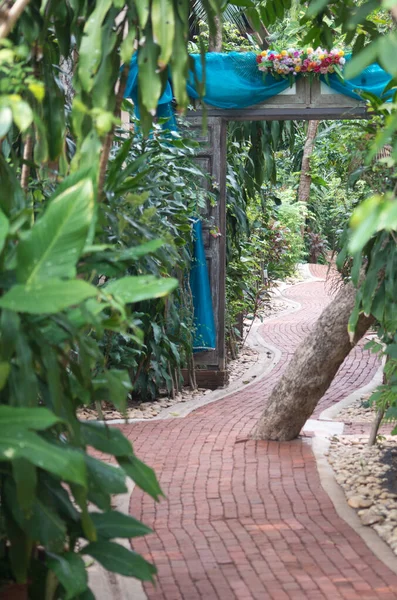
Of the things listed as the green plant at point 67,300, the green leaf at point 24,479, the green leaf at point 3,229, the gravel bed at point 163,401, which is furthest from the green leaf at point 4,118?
the gravel bed at point 163,401

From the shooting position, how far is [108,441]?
3.36m

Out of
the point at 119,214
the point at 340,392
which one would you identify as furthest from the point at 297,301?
the point at 119,214

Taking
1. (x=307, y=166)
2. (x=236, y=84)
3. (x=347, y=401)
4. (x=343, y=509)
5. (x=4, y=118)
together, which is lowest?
(x=307, y=166)

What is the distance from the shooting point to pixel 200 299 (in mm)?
10250

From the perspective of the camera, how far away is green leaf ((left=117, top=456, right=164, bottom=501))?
3.38 meters

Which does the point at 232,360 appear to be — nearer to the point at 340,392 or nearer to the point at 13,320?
the point at 340,392

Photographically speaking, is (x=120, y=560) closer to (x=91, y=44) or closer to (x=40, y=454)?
(x=40, y=454)

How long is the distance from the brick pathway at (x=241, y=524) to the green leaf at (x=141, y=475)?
4.13ft

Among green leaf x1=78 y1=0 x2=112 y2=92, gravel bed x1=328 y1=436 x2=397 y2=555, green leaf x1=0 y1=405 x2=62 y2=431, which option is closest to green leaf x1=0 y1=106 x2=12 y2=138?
green leaf x1=0 y1=405 x2=62 y2=431

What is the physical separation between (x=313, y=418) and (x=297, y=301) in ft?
38.7

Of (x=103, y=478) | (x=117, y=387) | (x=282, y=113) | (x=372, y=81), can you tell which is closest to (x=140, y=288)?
(x=117, y=387)

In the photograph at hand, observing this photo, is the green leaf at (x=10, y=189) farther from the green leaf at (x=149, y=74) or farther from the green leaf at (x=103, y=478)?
the green leaf at (x=103, y=478)

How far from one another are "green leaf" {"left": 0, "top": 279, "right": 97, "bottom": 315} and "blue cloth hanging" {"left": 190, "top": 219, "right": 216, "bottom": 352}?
7489 mm

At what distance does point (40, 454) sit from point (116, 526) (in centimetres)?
93
